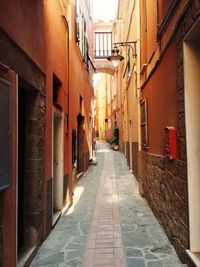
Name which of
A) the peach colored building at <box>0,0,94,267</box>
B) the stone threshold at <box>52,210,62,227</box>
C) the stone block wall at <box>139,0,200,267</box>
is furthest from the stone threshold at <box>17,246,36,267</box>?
the stone block wall at <box>139,0,200,267</box>

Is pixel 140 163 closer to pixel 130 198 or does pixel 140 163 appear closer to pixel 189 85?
pixel 130 198

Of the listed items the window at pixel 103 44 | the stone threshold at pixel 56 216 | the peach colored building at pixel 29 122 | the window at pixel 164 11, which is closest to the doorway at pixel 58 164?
the peach colored building at pixel 29 122

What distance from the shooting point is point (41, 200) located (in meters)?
5.18

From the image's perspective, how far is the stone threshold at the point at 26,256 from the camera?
4.18 meters

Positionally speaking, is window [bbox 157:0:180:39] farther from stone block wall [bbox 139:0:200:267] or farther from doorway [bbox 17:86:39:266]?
doorway [bbox 17:86:39:266]

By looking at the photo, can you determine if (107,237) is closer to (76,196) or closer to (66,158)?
(66,158)

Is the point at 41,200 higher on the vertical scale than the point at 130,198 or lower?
Answer: higher

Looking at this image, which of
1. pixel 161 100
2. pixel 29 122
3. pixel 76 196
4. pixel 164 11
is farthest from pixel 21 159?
pixel 76 196

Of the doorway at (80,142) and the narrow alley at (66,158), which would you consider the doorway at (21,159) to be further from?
the doorway at (80,142)

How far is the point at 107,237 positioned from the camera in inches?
217

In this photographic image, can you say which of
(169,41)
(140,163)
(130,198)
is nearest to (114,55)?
A: (140,163)

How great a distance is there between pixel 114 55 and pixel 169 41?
5230mm

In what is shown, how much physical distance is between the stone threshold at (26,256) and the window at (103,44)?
2884 cm

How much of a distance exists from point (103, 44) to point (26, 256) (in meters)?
30.1
